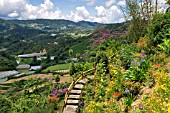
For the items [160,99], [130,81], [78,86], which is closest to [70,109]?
[78,86]

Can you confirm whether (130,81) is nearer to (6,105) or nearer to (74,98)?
(74,98)

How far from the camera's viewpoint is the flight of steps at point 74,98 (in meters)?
9.80

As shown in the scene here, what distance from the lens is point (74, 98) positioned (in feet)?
34.4

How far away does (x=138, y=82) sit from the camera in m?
8.30

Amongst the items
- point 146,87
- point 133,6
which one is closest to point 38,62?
point 133,6

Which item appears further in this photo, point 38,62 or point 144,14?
point 38,62

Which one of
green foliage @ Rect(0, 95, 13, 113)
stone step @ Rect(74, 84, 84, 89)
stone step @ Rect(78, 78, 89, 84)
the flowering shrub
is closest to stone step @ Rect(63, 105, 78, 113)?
stone step @ Rect(74, 84, 84, 89)

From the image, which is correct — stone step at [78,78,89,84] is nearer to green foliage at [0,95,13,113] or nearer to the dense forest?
the dense forest

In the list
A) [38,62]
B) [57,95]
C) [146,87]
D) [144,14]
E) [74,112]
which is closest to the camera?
[146,87]

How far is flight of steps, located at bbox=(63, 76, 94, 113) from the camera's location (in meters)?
9.80

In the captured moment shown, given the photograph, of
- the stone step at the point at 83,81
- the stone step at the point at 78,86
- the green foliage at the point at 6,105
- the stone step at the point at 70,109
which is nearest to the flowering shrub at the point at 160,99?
the stone step at the point at 70,109

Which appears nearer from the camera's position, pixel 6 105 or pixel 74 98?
pixel 74 98

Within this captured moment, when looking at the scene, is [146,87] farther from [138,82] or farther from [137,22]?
[137,22]

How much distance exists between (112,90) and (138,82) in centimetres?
108
